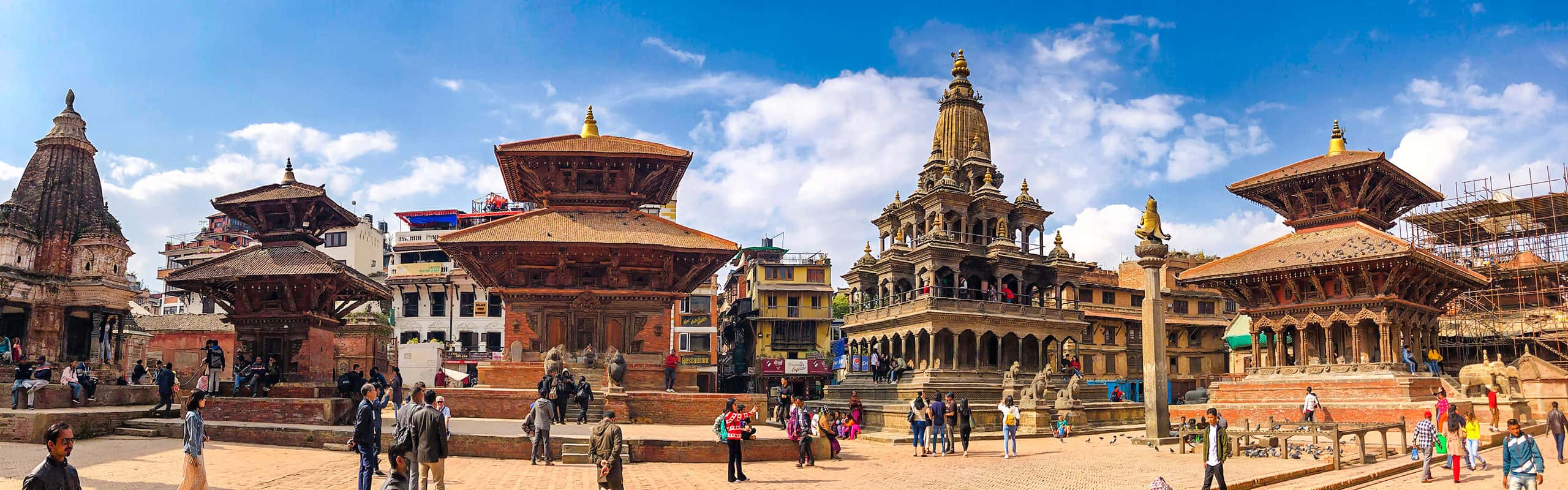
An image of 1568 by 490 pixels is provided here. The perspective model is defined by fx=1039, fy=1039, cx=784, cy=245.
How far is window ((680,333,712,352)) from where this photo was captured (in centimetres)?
6512

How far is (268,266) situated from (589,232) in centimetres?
903

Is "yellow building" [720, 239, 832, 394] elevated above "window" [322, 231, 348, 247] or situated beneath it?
situated beneath

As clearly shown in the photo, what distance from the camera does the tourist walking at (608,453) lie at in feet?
43.9

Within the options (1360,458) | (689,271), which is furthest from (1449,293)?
(689,271)

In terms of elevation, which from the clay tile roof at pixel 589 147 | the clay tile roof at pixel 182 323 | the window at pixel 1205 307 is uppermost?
the clay tile roof at pixel 589 147

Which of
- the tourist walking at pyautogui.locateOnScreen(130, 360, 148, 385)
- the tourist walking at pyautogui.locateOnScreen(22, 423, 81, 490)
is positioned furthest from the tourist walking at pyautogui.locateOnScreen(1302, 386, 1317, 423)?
the tourist walking at pyautogui.locateOnScreen(130, 360, 148, 385)

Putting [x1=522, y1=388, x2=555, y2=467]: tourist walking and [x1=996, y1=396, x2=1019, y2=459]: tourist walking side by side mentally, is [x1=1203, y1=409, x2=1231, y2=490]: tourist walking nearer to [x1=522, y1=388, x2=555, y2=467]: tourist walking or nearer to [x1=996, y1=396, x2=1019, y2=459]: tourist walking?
[x1=996, y1=396, x2=1019, y2=459]: tourist walking

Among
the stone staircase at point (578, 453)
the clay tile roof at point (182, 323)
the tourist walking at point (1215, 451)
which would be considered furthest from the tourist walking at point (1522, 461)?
the clay tile roof at point (182, 323)

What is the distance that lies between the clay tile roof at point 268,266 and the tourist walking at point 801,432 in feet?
48.8

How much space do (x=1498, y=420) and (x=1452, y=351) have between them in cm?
2247

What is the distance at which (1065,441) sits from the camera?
31.2 meters

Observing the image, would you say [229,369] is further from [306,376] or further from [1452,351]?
[1452,351]

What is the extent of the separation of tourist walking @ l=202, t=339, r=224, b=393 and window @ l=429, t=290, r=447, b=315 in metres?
34.8

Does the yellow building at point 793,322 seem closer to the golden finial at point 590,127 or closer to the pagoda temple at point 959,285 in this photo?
the pagoda temple at point 959,285
